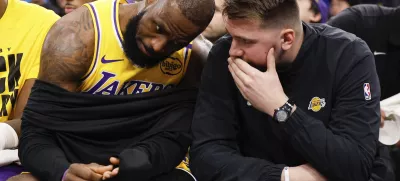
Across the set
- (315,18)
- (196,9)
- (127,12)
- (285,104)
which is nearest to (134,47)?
(127,12)

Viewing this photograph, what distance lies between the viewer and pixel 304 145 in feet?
7.94

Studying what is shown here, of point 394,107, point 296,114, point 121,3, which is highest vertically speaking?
point 121,3

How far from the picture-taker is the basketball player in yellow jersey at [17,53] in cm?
316

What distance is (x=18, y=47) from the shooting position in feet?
10.5

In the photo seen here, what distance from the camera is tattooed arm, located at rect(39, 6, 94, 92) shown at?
2.71m

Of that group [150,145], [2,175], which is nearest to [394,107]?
[150,145]

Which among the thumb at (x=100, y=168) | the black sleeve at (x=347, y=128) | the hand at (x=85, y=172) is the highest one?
the black sleeve at (x=347, y=128)

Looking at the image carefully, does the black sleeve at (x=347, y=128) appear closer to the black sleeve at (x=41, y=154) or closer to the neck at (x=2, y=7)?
the black sleeve at (x=41, y=154)

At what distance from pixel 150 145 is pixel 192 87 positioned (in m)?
0.37

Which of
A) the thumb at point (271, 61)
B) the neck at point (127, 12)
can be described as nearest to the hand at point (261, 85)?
the thumb at point (271, 61)

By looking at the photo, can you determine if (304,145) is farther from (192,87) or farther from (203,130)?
(192,87)

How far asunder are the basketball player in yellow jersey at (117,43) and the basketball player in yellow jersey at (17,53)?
1.51ft

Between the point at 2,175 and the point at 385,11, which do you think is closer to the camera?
the point at 2,175

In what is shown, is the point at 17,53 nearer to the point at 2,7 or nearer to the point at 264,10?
the point at 2,7
